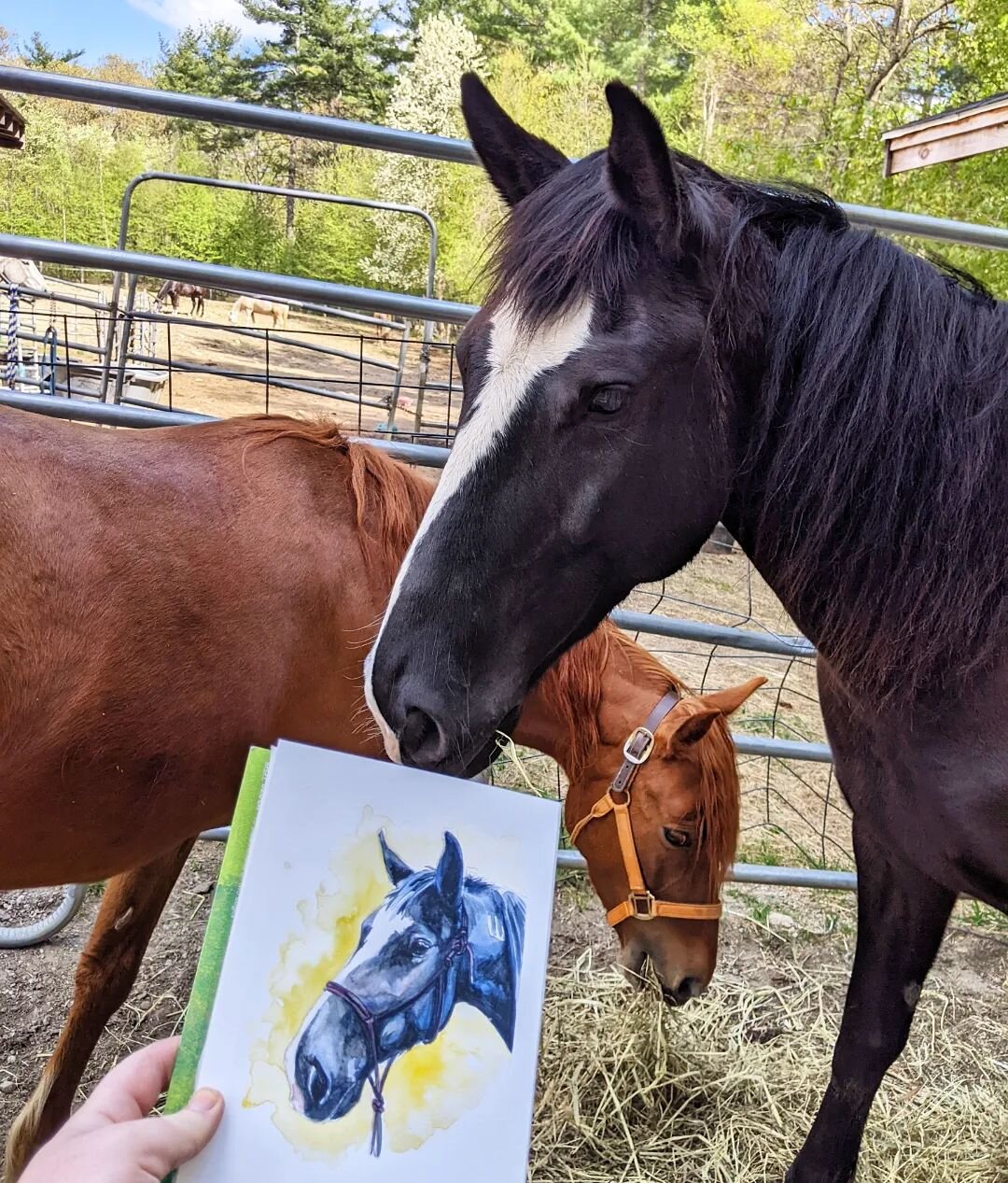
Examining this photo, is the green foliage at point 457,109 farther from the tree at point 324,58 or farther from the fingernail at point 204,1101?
the fingernail at point 204,1101

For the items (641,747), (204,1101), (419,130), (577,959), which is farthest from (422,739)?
(419,130)

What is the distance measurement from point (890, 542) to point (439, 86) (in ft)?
90.0

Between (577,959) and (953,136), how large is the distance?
13.0 feet

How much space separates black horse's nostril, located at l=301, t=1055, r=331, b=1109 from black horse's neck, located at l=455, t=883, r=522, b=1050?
0.15 metres

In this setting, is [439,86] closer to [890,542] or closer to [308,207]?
[308,207]

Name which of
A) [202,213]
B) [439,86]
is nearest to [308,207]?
[202,213]

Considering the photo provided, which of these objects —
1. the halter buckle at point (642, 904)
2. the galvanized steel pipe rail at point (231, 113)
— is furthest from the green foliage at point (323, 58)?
the halter buckle at point (642, 904)

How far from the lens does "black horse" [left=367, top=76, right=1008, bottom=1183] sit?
117 cm

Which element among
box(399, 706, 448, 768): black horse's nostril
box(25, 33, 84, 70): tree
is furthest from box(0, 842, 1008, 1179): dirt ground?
box(25, 33, 84, 70): tree

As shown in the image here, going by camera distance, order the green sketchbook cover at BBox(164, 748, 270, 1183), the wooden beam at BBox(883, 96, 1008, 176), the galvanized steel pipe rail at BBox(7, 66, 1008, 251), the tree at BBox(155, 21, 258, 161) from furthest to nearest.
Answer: the tree at BBox(155, 21, 258, 161)
the wooden beam at BBox(883, 96, 1008, 176)
the galvanized steel pipe rail at BBox(7, 66, 1008, 251)
the green sketchbook cover at BBox(164, 748, 270, 1183)

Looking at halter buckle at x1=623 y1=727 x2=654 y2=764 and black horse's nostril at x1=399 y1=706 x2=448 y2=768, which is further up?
black horse's nostril at x1=399 y1=706 x2=448 y2=768

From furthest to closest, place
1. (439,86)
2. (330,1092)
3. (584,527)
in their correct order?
(439,86) < (584,527) < (330,1092)

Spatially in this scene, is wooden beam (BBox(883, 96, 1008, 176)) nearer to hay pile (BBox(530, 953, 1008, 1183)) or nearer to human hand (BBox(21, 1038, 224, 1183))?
hay pile (BBox(530, 953, 1008, 1183))

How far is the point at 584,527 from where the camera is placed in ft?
3.95
